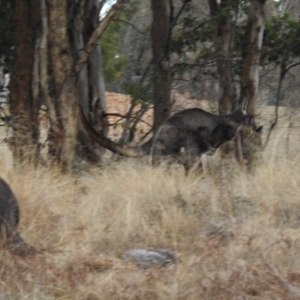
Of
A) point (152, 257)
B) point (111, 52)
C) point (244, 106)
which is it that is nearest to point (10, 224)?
point (152, 257)

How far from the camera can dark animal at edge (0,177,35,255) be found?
6.65 metres

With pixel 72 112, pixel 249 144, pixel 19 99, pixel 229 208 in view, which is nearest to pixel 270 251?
pixel 229 208

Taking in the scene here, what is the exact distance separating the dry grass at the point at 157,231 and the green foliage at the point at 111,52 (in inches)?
279

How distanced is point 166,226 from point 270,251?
5.68 ft

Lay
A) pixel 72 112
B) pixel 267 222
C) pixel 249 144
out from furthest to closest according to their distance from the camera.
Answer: pixel 249 144 → pixel 72 112 → pixel 267 222

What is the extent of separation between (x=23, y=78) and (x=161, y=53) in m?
3.31

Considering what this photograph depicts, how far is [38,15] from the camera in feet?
37.9

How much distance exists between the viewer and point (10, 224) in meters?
6.83

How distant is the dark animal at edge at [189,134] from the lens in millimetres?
11750

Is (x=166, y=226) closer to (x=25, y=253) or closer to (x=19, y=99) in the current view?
(x=25, y=253)

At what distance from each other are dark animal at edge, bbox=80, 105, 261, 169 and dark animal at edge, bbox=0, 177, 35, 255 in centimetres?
472

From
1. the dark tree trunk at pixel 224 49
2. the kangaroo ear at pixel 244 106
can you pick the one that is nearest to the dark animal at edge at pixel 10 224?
the kangaroo ear at pixel 244 106

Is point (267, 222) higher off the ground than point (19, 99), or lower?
lower

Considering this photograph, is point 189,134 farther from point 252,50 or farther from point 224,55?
point 252,50
